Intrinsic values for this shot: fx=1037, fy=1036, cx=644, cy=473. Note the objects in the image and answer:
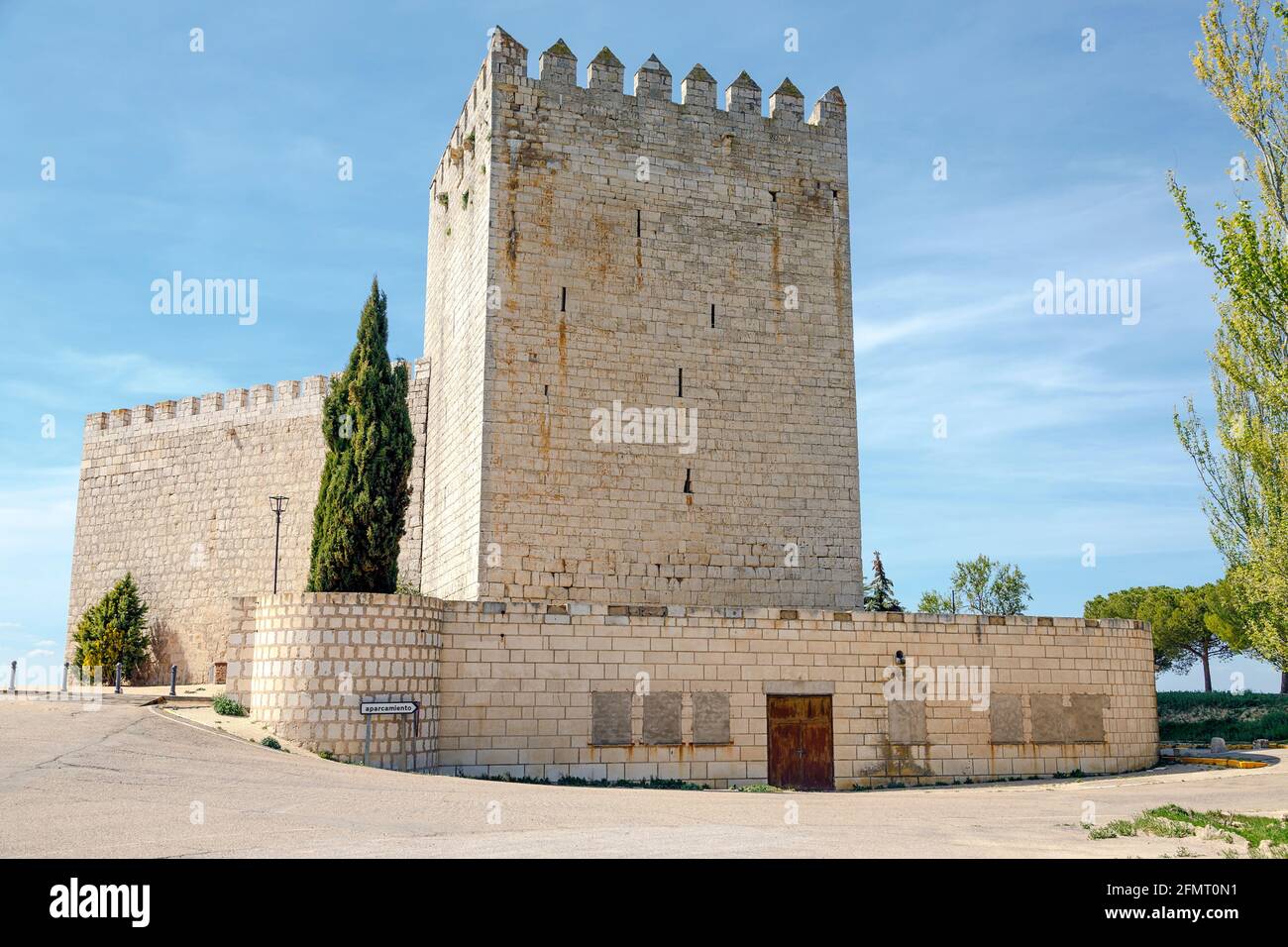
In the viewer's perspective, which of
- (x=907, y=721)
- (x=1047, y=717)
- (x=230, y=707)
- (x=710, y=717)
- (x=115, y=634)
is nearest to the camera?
(x=230, y=707)

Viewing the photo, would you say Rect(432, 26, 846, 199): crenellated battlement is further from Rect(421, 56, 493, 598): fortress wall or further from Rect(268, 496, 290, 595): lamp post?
Rect(268, 496, 290, 595): lamp post

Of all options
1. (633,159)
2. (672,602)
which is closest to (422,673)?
(672,602)

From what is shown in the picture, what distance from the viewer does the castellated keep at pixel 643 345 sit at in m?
16.3

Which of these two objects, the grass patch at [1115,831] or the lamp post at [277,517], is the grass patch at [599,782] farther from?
the lamp post at [277,517]

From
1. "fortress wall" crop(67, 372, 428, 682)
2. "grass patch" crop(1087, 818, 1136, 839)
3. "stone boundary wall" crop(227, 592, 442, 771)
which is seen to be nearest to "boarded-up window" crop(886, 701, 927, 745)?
"grass patch" crop(1087, 818, 1136, 839)

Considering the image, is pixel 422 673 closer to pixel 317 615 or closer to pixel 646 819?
pixel 317 615

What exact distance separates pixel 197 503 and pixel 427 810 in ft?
62.0

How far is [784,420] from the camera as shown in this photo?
1770 centimetres

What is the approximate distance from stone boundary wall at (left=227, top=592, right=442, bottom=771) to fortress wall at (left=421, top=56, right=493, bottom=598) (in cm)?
268

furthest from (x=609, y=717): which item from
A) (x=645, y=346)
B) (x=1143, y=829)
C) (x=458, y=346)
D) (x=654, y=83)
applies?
(x=654, y=83)

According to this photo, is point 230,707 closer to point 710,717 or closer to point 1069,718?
point 710,717

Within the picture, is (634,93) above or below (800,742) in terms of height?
above

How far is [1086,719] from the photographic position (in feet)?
54.0

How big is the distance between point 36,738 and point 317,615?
3.38 meters
